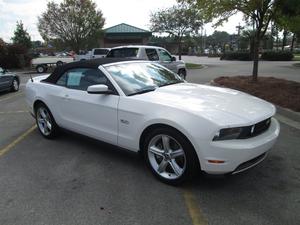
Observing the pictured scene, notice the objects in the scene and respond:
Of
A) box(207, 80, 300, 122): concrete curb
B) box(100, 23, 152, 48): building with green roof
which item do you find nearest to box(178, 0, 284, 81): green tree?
box(207, 80, 300, 122): concrete curb

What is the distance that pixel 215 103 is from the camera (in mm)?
3768

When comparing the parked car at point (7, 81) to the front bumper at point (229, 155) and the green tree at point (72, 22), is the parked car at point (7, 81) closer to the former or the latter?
the front bumper at point (229, 155)

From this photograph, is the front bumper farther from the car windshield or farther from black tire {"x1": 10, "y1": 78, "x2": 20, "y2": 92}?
black tire {"x1": 10, "y1": 78, "x2": 20, "y2": 92}

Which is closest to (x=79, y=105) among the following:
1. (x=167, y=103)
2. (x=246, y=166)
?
(x=167, y=103)

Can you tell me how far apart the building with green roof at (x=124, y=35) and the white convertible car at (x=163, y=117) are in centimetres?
3232

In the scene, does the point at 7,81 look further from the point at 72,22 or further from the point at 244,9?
the point at 72,22

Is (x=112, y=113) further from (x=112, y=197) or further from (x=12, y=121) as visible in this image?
(x=12, y=121)

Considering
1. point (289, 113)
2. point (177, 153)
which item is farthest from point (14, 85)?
point (177, 153)

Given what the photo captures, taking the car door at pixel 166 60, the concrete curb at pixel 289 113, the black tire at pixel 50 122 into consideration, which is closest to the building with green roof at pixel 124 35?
the car door at pixel 166 60

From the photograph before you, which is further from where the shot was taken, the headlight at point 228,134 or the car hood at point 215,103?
the car hood at point 215,103

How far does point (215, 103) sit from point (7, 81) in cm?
1128

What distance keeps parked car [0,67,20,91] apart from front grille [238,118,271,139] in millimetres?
11329

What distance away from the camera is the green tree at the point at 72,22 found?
1155 inches

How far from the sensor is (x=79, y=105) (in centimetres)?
480
